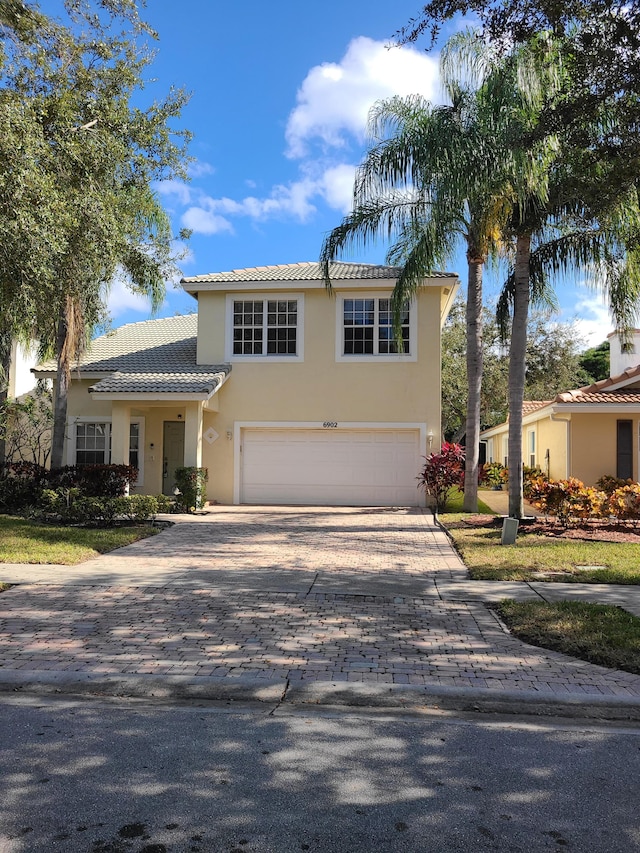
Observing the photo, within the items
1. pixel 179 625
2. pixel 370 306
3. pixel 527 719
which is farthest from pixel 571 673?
pixel 370 306

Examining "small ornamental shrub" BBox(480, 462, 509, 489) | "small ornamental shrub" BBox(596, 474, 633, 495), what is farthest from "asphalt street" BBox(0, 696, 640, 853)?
"small ornamental shrub" BBox(480, 462, 509, 489)

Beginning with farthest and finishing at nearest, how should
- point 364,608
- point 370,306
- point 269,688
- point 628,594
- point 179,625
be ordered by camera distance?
point 370,306 → point 628,594 → point 364,608 → point 179,625 → point 269,688

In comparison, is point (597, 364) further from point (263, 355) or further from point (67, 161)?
point (67, 161)

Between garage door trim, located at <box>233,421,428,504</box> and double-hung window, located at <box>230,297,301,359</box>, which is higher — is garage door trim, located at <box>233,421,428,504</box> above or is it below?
below

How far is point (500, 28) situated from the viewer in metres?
7.60

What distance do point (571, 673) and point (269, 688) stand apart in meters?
2.41

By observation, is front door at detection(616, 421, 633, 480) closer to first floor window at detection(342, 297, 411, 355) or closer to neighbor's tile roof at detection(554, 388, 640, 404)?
neighbor's tile roof at detection(554, 388, 640, 404)

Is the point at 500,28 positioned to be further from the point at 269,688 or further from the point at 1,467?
the point at 1,467

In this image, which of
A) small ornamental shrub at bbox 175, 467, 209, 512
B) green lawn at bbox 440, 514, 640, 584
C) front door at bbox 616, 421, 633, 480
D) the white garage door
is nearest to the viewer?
green lawn at bbox 440, 514, 640, 584

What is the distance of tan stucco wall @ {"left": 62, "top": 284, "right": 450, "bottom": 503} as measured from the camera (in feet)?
60.1

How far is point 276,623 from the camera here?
6.62 metres

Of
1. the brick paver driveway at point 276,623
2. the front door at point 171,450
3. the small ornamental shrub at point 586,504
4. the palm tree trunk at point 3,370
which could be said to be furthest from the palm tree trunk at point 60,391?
the small ornamental shrub at point 586,504

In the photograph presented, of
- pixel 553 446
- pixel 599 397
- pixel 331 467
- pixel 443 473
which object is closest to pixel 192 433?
pixel 331 467

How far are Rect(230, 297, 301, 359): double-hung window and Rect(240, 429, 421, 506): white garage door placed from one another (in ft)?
7.54
